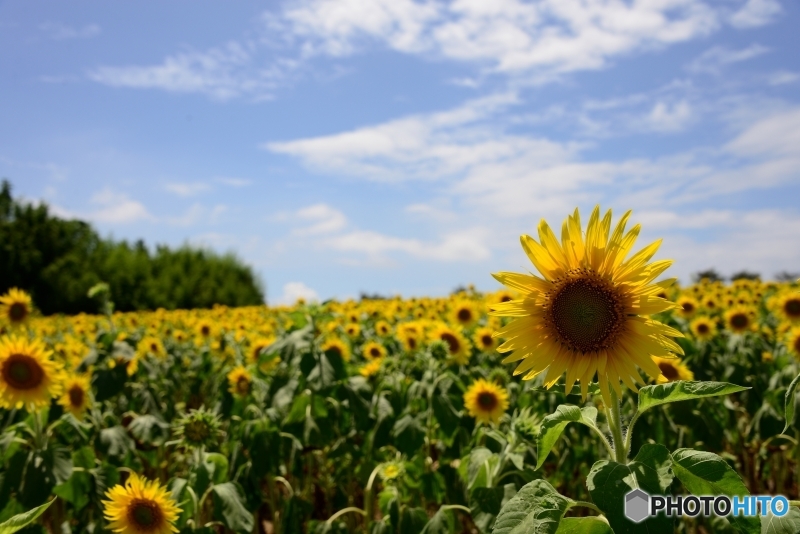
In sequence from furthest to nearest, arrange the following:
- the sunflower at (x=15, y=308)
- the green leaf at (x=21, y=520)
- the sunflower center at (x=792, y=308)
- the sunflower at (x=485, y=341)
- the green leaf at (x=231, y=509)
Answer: the sunflower center at (x=792, y=308)
the sunflower at (x=15, y=308)
the sunflower at (x=485, y=341)
the green leaf at (x=231, y=509)
the green leaf at (x=21, y=520)

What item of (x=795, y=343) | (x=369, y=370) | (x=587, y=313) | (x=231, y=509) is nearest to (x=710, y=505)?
(x=587, y=313)

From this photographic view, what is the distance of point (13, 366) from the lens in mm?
4023

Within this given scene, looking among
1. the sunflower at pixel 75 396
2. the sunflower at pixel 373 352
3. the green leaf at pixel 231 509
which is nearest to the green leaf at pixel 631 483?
the green leaf at pixel 231 509

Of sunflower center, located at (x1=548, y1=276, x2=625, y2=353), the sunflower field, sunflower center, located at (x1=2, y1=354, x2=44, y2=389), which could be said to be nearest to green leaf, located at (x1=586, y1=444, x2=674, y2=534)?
the sunflower field

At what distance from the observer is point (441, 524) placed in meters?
3.02

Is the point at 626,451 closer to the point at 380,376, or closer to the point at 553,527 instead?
the point at 553,527

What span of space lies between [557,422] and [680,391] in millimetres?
330

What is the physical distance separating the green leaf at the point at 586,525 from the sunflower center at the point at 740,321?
4.99 m

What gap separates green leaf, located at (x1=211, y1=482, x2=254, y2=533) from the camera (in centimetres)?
318

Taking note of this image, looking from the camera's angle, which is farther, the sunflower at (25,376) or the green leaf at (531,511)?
the sunflower at (25,376)

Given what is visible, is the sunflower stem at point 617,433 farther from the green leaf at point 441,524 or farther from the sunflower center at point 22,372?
the sunflower center at point 22,372

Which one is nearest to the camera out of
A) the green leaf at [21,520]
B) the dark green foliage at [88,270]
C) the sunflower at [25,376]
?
the green leaf at [21,520]

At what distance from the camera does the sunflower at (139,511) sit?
296 centimetres

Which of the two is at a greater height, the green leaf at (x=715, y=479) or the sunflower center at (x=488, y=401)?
the green leaf at (x=715, y=479)
